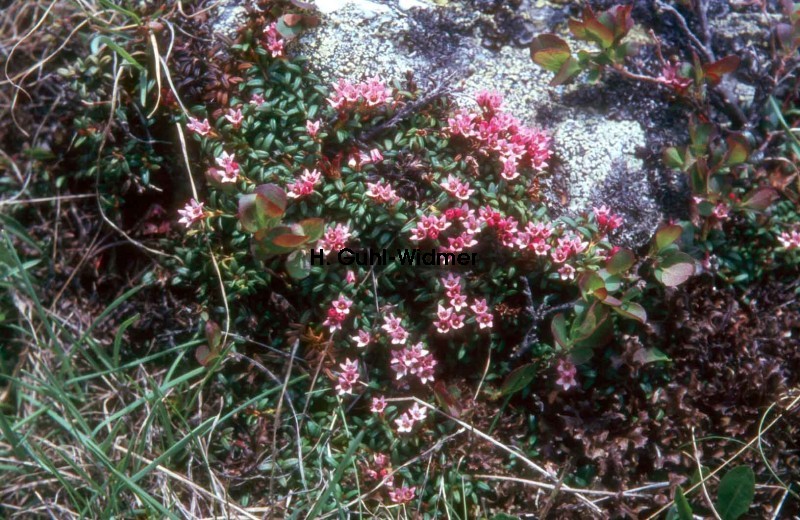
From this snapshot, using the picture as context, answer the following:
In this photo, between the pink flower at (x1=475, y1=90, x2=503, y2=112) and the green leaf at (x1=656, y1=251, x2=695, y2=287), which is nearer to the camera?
the green leaf at (x1=656, y1=251, x2=695, y2=287)

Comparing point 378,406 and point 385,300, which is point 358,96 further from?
point 378,406

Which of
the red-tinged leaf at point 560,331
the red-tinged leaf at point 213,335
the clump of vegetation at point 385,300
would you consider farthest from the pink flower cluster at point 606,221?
the red-tinged leaf at point 213,335

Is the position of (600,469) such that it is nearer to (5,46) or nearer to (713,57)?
(713,57)

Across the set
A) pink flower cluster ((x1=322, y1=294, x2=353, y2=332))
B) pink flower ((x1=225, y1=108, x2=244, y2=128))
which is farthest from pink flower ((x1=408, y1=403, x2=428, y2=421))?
pink flower ((x1=225, y1=108, x2=244, y2=128))

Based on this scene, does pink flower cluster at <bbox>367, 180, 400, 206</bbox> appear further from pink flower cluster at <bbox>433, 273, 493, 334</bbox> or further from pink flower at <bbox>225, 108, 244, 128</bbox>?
pink flower at <bbox>225, 108, 244, 128</bbox>

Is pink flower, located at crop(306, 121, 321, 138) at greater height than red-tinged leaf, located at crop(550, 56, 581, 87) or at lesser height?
lesser

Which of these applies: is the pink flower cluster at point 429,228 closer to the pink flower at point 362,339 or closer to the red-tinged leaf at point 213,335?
the pink flower at point 362,339

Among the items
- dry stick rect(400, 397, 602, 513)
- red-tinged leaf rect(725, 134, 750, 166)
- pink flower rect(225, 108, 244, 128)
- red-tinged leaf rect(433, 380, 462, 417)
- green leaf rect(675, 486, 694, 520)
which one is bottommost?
dry stick rect(400, 397, 602, 513)
